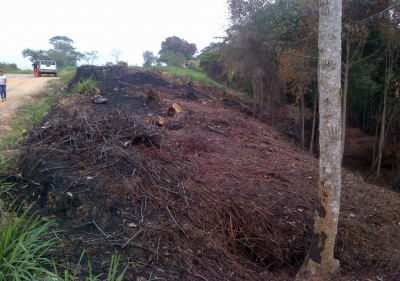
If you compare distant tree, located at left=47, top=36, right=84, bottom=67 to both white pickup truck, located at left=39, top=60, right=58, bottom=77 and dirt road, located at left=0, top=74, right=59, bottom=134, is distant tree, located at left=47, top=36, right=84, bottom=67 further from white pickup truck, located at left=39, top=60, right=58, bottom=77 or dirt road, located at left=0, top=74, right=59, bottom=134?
dirt road, located at left=0, top=74, right=59, bottom=134

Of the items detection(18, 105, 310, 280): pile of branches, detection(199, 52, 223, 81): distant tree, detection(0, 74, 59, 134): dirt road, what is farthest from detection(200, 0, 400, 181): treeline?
detection(0, 74, 59, 134): dirt road

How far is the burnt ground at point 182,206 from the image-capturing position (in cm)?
399

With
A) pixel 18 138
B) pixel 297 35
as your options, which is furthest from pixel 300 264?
pixel 297 35

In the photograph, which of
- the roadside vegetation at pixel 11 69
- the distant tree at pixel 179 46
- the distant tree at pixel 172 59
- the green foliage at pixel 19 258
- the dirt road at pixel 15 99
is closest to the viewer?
the green foliage at pixel 19 258

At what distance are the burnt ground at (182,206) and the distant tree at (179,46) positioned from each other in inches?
1465

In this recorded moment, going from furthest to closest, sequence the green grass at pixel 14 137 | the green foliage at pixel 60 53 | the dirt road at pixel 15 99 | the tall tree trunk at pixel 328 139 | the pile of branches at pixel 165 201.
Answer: the green foliage at pixel 60 53 < the dirt road at pixel 15 99 < the green grass at pixel 14 137 < the pile of branches at pixel 165 201 < the tall tree trunk at pixel 328 139

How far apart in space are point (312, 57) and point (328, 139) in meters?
6.14

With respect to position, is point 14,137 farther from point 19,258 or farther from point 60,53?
point 60,53

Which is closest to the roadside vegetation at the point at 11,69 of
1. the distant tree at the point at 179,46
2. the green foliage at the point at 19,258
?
the distant tree at the point at 179,46

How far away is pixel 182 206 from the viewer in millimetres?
4848

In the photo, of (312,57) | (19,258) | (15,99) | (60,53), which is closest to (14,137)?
(19,258)

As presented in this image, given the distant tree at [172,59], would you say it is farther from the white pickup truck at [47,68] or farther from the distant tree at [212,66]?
the white pickup truck at [47,68]

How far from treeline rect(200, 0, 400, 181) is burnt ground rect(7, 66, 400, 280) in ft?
17.9

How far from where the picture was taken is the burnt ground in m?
3.99
